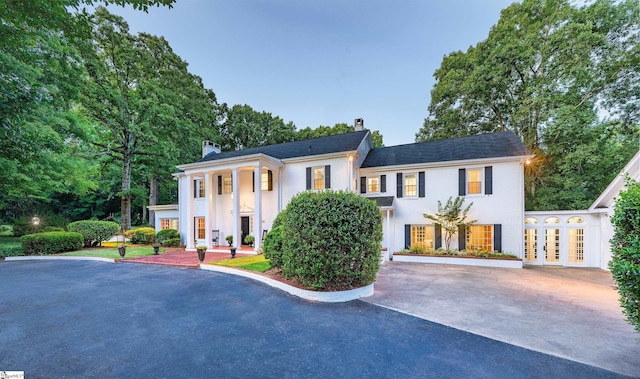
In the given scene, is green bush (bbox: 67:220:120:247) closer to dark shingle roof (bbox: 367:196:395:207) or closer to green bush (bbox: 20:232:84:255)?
green bush (bbox: 20:232:84:255)

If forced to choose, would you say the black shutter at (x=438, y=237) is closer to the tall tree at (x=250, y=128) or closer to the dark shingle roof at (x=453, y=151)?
the dark shingle roof at (x=453, y=151)

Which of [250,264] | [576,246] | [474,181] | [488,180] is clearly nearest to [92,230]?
[250,264]

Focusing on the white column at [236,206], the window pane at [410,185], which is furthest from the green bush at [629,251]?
→ the white column at [236,206]

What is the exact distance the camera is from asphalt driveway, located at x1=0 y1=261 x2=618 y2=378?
3369 millimetres

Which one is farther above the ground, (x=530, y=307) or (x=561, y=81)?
(x=561, y=81)

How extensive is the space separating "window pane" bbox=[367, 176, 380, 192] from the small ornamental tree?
318 centimetres

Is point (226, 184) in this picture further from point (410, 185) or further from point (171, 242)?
point (410, 185)

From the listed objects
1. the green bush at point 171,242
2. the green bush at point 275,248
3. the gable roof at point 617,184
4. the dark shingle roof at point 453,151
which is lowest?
the green bush at point 171,242

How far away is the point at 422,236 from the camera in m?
13.5

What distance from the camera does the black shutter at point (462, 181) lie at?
1269 cm

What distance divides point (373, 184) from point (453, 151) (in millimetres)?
4848

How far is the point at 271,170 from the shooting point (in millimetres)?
14789

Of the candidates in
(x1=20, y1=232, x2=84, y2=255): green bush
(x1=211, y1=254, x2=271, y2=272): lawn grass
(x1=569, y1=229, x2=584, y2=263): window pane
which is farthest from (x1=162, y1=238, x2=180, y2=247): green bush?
(x1=569, y1=229, x2=584, y2=263): window pane

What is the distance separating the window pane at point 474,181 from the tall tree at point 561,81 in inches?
268
